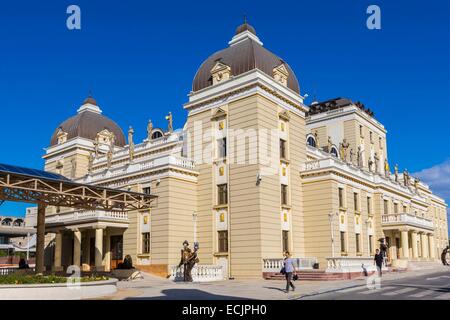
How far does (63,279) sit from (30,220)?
4610 cm

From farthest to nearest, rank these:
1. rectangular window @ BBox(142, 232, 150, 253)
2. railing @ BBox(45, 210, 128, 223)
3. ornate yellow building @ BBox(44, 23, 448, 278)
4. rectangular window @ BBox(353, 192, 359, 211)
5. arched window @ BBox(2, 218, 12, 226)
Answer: arched window @ BBox(2, 218, 12, 226) < rectangular window @ BBox(353, 192, 359, 211) < railing @ BBox(45, 210, 128, 223) < rectangular window @ BBox(142, 232, 150, 253) < ornate yellow building @ BBox(44, 23, 448, 278)

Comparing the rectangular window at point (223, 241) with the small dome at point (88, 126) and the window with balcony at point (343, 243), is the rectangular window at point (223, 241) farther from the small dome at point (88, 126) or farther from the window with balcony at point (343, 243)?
the small dome at point (88, 126)

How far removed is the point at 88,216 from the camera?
35.4 meters

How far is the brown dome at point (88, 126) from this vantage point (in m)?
49.2

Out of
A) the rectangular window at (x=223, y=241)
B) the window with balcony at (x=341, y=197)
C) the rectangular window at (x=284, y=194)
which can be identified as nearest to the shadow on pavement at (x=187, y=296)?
the rectangular window at (x=223, y=241)

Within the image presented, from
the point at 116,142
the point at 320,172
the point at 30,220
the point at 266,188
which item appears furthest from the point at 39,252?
the point at 30,220

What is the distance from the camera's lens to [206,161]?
35406 millimetres

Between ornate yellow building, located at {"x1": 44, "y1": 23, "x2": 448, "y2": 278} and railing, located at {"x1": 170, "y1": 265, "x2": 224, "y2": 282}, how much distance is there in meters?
0.13

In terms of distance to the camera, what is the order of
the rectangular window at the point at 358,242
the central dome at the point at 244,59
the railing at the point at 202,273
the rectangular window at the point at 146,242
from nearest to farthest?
the railing at the point at 202,273 → the rectangular window at the point at 146,242 → the central dome at the point at 244,59 → the rectangular window at the point at 358,242

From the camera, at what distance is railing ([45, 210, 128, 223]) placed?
3453cm

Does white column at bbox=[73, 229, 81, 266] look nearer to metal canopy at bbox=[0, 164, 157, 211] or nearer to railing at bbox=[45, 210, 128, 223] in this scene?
railing at bbox=[45, 210, 128, 223]

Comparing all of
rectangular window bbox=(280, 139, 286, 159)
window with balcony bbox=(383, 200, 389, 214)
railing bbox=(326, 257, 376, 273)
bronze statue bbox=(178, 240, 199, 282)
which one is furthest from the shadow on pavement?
window with balcony bbox=(383, 200, 389, 214)

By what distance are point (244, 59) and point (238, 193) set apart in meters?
10.3
